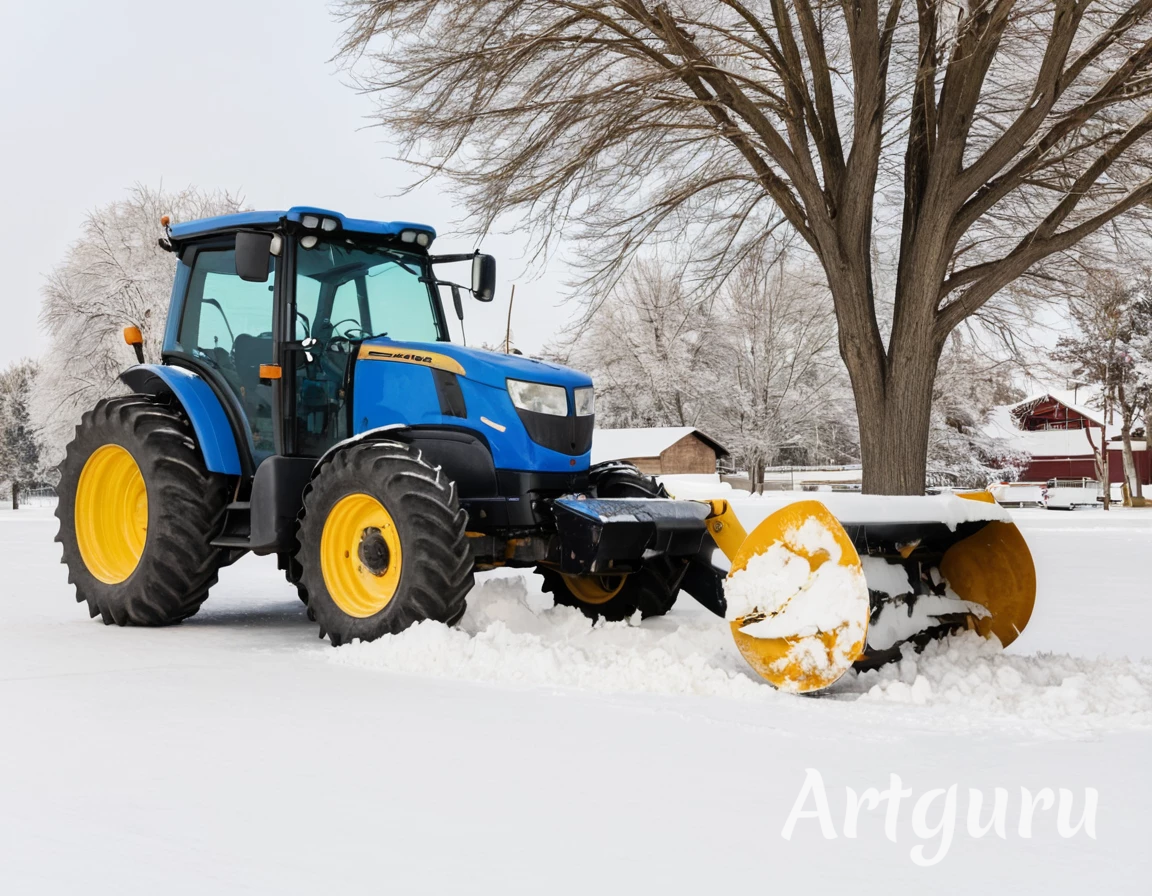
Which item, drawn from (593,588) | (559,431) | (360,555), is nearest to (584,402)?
(559,431)

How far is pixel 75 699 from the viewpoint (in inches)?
204

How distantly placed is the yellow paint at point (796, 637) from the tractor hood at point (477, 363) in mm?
1796

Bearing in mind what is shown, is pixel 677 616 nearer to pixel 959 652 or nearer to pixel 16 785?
pixel 959 652

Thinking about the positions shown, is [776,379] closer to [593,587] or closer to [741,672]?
[593,587]

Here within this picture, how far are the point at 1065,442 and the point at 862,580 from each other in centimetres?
5666

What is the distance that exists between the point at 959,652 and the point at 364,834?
360 cm

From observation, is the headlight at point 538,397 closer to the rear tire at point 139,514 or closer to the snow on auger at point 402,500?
the snow on auger at point 402,500

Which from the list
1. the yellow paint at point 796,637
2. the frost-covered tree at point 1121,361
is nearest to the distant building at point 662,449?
the frost-covered tree at point 1121,361

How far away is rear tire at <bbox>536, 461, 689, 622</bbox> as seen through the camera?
7.12 metres

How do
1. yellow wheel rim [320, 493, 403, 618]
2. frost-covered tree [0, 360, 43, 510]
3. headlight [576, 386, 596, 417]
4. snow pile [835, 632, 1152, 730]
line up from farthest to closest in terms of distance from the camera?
frost-covered tree [0, 360, 43, 510]
headlight [576, 386, 596, 417]
yellow wheel rim [320, 493, 403, 618]
snow pile [835, 632, 1152, 730]

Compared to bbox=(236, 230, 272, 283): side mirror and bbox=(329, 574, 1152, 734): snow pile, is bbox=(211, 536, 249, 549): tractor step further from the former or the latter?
bbox=(236, 230, 272, 283): side mirror

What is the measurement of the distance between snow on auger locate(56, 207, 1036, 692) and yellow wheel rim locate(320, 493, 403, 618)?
13mm

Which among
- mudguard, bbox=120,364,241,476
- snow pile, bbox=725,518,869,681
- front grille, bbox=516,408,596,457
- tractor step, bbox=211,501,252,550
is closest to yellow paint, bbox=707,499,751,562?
snow pile, bbox=725,518,869,681

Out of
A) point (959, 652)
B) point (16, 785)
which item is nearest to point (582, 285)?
point (959, 652)
